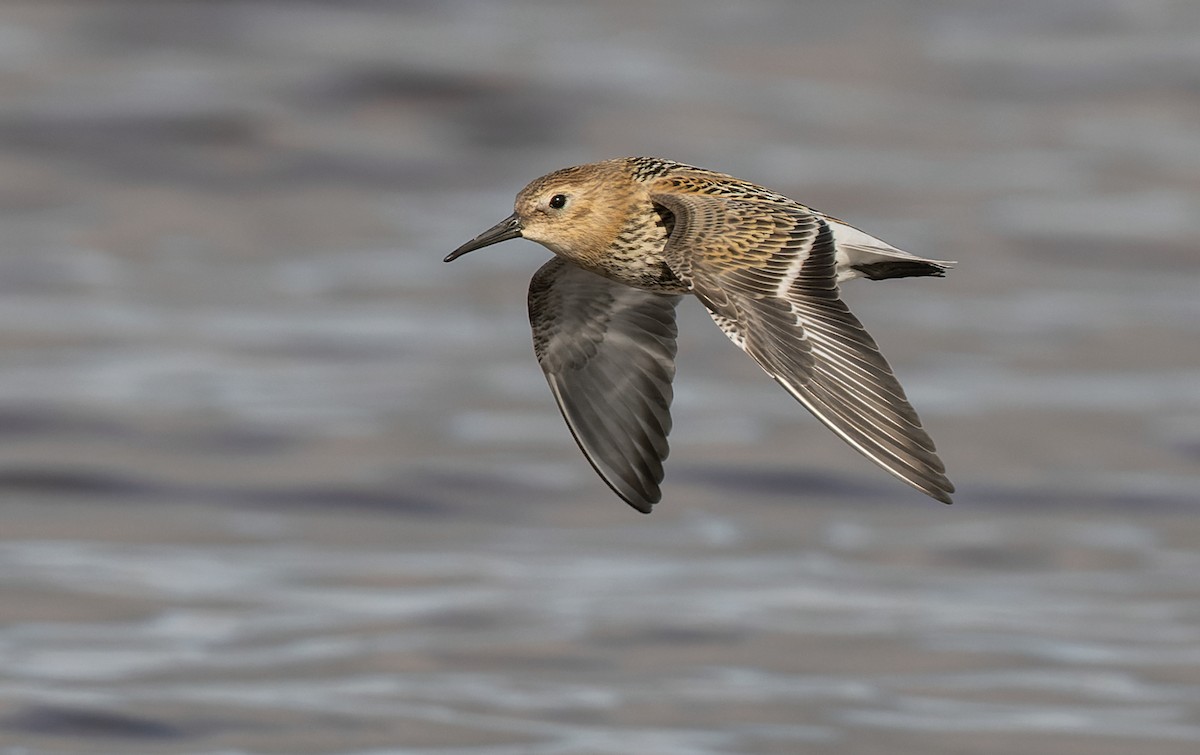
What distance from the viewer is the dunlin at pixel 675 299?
8625 mm

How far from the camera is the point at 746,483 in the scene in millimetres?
36531

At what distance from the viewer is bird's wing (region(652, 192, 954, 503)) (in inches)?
328

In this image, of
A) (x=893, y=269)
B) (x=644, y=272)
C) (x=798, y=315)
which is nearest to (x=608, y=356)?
(x=644, y=272)

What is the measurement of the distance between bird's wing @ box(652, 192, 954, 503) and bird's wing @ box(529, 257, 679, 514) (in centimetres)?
133

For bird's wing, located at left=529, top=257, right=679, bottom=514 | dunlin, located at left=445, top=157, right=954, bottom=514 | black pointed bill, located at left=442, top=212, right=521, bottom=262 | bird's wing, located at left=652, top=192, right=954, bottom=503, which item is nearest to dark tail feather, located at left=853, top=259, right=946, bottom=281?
dunlin, located at left=445, top=157, right=954, bottom=514

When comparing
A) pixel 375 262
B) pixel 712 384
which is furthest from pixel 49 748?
pixel 375 262

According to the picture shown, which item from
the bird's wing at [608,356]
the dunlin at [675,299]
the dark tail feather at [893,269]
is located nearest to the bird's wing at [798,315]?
the dunlin at [675,299]

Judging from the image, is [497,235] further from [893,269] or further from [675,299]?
[675,299]

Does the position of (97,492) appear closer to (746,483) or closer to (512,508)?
(512,508)

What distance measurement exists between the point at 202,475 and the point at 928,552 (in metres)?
11.1

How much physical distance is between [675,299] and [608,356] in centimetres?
49

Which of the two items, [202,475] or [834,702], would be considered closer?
[834,702]

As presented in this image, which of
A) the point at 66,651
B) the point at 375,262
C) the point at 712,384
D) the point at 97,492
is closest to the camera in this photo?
the point at 66,651

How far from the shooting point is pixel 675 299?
11367 mm
